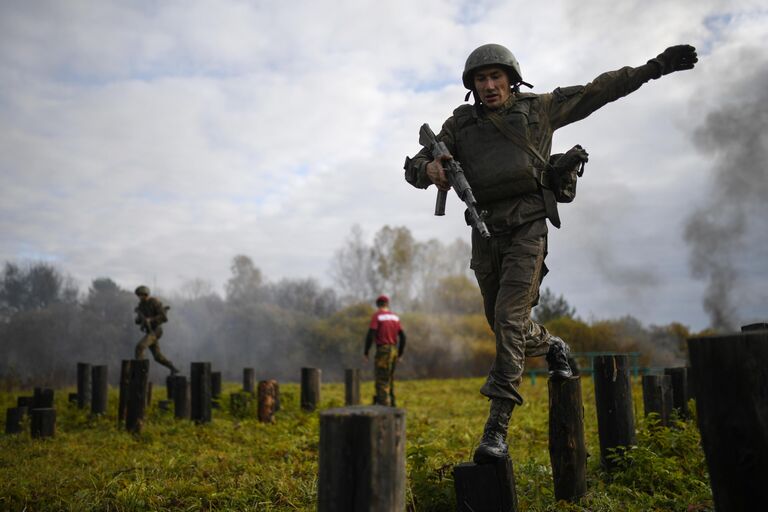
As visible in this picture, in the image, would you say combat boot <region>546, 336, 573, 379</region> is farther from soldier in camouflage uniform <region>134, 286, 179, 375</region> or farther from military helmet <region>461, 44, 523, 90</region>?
soldier in camouflage uniform <region>134, 286, 179, 375</region>

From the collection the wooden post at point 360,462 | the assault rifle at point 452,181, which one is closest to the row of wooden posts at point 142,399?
the assault rifle at point 452,181

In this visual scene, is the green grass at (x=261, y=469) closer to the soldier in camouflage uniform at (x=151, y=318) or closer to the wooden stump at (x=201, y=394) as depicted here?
the wooden stump at (x=201, y=394)

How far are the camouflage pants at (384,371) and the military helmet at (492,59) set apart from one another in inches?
331

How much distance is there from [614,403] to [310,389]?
7.78m

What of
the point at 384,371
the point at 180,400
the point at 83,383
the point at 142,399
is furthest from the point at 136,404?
the point at 83,383

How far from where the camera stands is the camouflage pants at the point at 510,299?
3783 mm

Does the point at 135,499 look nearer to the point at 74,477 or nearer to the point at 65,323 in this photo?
the point at 74,477

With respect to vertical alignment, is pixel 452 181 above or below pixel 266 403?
above

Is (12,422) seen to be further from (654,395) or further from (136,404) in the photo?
(654,395)

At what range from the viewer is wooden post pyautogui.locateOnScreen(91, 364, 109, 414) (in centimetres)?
1128

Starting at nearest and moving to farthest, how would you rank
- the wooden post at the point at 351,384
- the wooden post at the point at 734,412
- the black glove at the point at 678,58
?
the wooden post at the point at 734,412, the black glove at the point at 678,58, the wooden post at the point at 351,384

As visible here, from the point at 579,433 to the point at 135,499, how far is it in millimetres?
3264

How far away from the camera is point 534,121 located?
4090 millimetres

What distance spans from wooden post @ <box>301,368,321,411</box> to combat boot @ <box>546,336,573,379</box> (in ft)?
26.3
